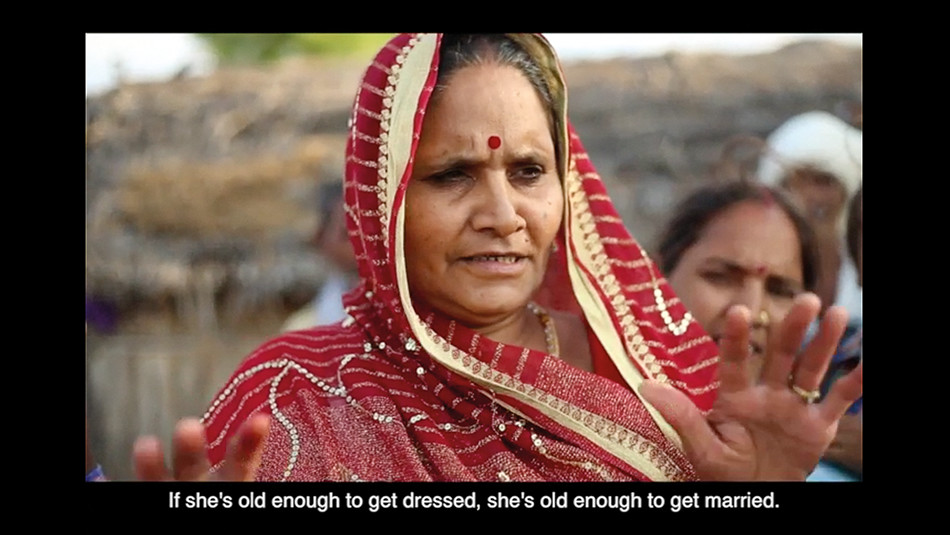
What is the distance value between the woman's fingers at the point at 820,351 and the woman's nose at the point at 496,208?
510 mm

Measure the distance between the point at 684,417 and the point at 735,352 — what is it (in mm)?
185

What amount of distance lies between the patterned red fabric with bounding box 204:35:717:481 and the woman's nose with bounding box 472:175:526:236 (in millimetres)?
126

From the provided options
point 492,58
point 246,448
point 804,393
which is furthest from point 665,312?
point 246,448

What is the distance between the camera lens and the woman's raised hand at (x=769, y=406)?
1603 millimetres

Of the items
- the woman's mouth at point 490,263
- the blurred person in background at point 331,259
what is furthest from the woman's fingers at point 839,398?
the blurred person in background at point 331,259

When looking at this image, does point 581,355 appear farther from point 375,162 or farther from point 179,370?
point 179,370

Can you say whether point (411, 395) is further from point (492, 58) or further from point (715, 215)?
point (715, 215)

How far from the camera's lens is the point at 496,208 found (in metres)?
1.70

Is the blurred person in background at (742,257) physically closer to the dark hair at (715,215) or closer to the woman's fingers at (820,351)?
the dark hair at (715,215)

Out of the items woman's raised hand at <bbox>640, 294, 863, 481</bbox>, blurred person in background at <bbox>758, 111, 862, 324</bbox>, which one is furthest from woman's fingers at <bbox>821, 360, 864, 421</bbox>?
blurred person in background at <bbox>758, 111, 862, 324</bbox>

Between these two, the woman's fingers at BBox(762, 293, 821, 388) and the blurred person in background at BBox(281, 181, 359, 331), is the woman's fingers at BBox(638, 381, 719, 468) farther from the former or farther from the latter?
the blurred person in background at BBox(281, 181, 359, 331)

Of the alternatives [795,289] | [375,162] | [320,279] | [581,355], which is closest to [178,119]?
[320,279]

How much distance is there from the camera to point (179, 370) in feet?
8.79

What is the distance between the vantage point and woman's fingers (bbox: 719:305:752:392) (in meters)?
1.60
